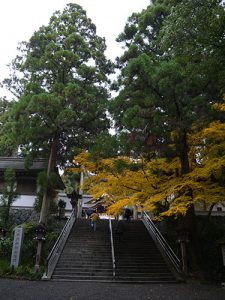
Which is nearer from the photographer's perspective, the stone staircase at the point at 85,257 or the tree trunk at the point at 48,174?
the stone staircase at the point at 85,257

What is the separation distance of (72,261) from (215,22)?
39.9ft

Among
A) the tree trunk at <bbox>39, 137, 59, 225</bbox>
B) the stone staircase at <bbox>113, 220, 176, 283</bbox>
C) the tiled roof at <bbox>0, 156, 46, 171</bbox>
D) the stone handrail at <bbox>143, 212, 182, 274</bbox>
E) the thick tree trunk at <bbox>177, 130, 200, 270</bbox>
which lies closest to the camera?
the thick tree trunk at <bbox>177, 130, 200, 270</bbox>

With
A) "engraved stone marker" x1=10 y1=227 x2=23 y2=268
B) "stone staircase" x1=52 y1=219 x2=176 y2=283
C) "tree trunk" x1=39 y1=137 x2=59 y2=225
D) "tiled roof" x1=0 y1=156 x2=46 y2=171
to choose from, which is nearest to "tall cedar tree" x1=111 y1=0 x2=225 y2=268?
"stone staircase" x1=52 y1=219 x2=176 y2=283

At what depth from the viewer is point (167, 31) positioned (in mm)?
8914

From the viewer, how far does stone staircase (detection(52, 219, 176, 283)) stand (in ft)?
43.0

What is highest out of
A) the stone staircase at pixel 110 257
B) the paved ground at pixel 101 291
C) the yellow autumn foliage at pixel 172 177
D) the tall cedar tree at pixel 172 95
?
the tall cedar tree at pixel 172 95

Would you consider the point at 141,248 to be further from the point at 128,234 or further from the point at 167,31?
the point at 167,31

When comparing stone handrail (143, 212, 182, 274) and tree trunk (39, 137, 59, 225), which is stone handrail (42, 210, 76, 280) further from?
stone handrail (143, 212, 182, 274)

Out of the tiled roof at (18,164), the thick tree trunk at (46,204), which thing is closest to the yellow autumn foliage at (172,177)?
the thick tree trunk at (46,204)

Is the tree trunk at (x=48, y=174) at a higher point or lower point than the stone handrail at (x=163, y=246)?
higher

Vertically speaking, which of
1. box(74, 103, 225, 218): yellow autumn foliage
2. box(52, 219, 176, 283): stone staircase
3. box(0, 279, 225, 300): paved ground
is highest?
box(74, 103, 225, 218): yellow autumn foliage

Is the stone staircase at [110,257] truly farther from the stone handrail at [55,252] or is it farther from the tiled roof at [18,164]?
the tiled roof at [18,164]

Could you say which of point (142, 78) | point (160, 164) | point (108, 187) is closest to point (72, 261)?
point (108, 187)

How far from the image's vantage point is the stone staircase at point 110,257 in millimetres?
13094
